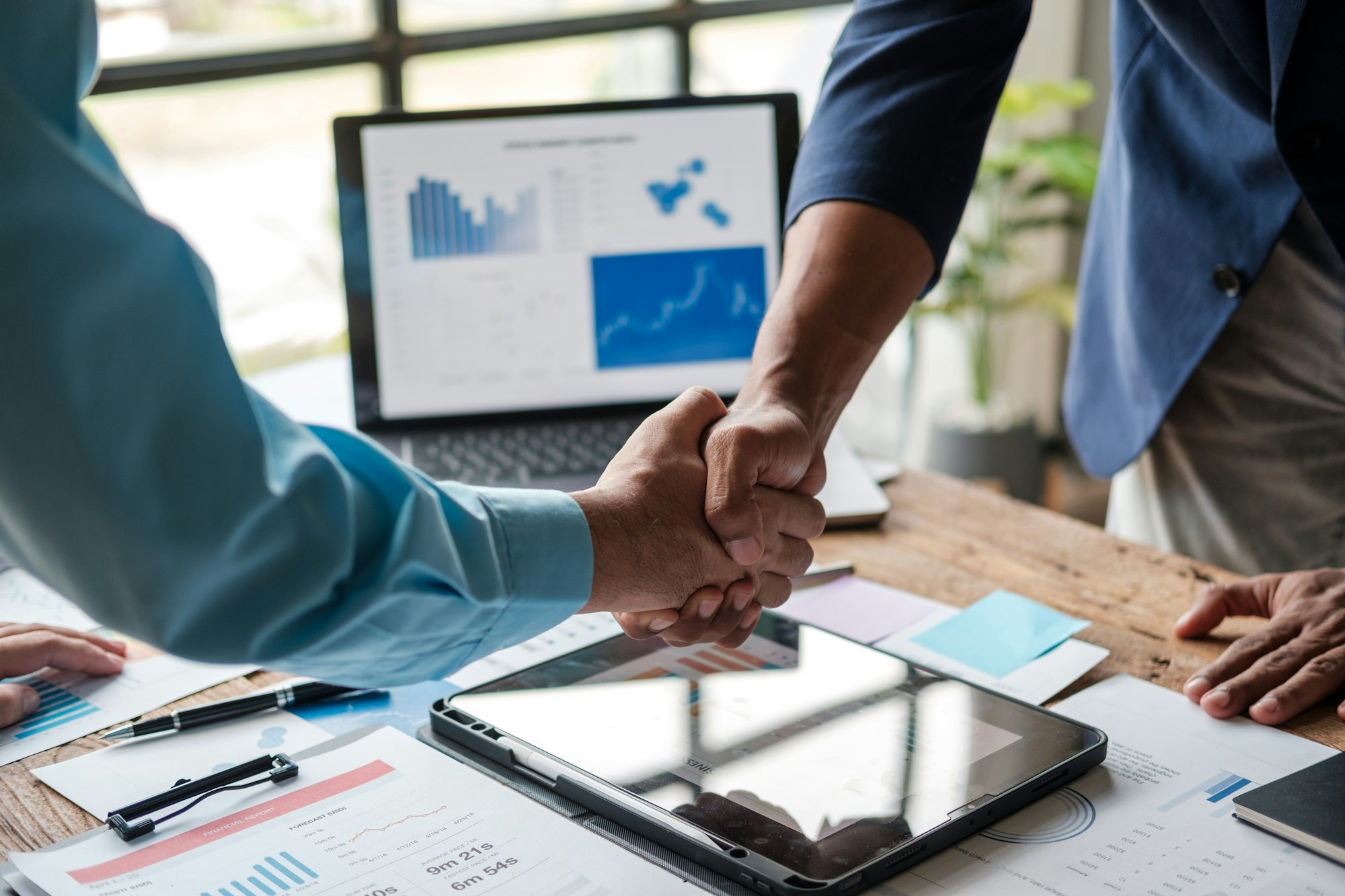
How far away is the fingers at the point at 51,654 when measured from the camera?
932mm

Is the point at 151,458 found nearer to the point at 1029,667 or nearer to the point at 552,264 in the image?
the point at 1029,667

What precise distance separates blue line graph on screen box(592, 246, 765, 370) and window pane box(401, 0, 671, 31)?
1.16 m

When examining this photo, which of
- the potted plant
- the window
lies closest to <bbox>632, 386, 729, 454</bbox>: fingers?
the window

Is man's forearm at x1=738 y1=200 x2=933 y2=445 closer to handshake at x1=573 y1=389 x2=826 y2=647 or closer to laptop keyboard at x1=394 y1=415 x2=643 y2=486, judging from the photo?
handshake at x1=573 y1=389 x2=826 y2=647

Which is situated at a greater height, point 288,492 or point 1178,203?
point 1178,203

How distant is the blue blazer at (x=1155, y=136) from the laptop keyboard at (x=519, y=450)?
1.18 ft

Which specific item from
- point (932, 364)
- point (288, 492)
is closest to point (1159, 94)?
Answer: point (288, 492)

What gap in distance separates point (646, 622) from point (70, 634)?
1.51 feet

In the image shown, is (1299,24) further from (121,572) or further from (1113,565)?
(121,572)

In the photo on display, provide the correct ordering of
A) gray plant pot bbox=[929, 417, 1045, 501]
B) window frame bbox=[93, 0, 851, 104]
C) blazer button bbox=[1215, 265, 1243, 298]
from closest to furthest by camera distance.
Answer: blazer button bbox=[1215, 265, 1243, 298], window frame bbox=[93, 0, 851, 104], gray plant pot bbox=[929, 417, 1045, 501]

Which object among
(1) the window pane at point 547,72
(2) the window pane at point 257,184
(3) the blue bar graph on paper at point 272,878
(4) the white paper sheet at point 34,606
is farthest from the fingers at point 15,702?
(1) the window pane at point 547,72

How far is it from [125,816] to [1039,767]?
564mm

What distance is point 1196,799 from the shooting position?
0.77 meters

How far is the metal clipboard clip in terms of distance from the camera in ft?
2.42
